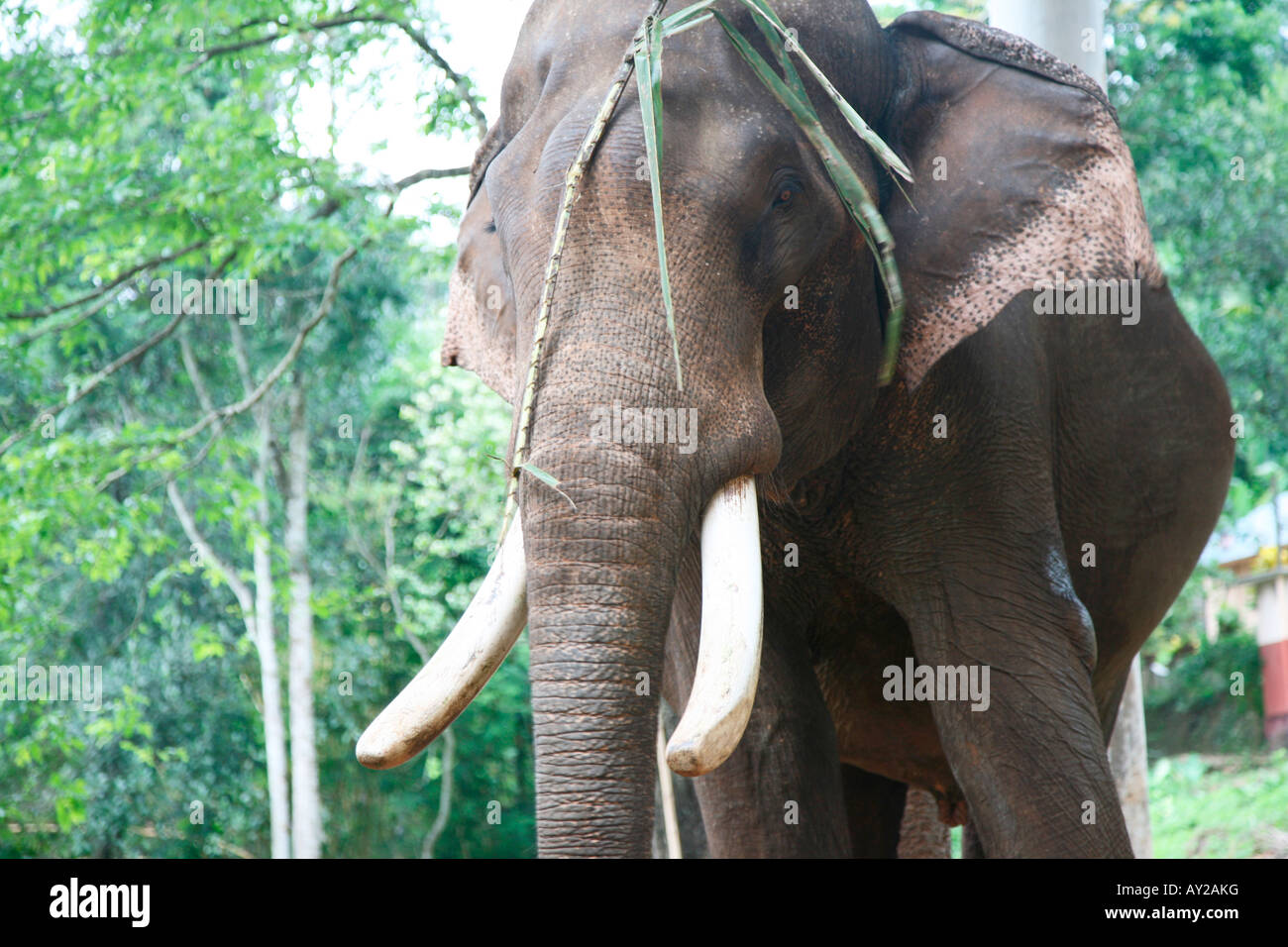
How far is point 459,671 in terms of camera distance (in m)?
2.10

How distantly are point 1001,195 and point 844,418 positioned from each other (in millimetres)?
592

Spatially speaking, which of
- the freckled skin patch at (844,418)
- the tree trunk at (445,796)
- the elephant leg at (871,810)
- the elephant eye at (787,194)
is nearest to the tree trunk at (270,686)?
the tree trunk at (445,796)

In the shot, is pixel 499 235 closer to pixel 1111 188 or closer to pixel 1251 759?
pixel 1111 188

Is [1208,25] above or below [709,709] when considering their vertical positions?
above

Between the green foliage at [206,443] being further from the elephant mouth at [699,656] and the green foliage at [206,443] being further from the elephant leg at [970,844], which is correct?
the elephant leg at [970,844]

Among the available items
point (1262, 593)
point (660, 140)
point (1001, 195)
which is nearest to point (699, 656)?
point (660, 140)

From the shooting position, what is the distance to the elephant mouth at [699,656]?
6.31 ft

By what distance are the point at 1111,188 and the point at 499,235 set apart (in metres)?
1.31

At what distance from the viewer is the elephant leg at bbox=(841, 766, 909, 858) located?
168 inches

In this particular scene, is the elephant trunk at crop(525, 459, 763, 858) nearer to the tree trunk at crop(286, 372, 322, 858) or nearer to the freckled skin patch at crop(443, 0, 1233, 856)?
the freckled skin patch at crop(443, 0, 1233, 856)

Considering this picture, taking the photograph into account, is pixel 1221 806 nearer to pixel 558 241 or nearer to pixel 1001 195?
pixel 1001 195

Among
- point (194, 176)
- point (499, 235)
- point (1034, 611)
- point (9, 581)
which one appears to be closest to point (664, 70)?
point (499, 235)

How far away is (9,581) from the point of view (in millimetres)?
7258
